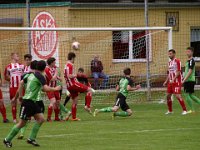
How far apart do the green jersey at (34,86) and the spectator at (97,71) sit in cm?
1144

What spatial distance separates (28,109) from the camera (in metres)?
16.2

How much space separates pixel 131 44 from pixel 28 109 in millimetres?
13057

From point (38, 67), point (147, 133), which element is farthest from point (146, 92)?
point (38, 67)

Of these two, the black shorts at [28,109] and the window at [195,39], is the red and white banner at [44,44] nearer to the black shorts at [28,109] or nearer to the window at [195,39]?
the black shorts at [28,109]

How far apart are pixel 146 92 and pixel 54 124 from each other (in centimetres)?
810

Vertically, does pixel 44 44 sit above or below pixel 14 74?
above

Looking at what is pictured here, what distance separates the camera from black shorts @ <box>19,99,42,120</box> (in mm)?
16172

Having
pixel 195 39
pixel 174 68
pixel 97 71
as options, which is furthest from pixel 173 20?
pixel 174 68

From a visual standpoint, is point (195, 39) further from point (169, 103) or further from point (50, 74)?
point (50, 74)

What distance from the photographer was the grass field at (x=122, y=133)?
16.2 metres

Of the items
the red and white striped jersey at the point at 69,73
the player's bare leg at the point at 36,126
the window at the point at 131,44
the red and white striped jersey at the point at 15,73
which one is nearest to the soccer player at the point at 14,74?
the red and white striped jersey at the point at 15,73

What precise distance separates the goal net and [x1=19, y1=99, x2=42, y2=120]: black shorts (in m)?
11.1

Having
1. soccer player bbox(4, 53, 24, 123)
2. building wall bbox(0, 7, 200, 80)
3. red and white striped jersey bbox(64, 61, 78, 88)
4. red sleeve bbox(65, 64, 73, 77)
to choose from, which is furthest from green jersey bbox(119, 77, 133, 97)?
building wall bbox(0, 7, 200, 80)

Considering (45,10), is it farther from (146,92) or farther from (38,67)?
(38,67)
